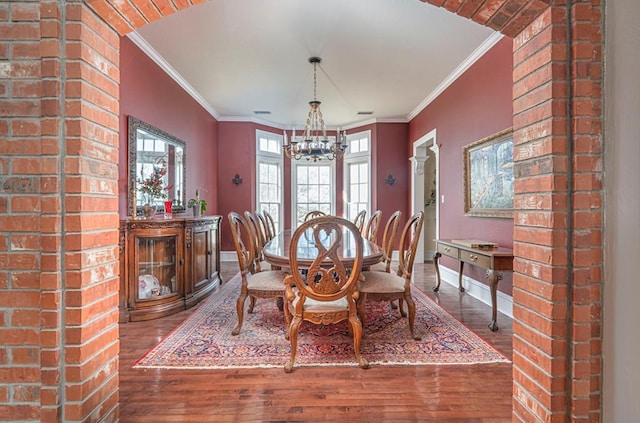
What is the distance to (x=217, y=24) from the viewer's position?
3.00 meters

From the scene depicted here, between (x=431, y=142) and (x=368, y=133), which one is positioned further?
(x=368, y=133)

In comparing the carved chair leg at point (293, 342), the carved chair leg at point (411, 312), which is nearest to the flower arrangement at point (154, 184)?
the carved chair leg at point (293, 342)

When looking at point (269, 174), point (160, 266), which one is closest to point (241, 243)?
point (160, 266)

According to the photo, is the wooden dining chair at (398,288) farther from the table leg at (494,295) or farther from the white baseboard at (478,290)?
the white baseboard at (478,290)

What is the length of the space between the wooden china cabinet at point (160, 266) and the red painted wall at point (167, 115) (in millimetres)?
394

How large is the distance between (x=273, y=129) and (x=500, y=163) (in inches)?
182

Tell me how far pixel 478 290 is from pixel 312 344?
2310mm

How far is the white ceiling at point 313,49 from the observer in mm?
2838

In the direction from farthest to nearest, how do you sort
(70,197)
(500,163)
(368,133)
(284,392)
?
(368,133) → (500,163) → (284,392) → (70,197)

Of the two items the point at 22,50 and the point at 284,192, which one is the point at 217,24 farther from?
the point at 284,192

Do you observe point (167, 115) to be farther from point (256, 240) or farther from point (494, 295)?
point (494, 295)

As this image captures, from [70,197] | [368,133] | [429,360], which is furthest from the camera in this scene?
[368,133]

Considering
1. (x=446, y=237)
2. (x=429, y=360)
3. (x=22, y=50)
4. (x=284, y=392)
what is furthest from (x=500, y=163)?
(x=22, y=50)

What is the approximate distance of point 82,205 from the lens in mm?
1212
